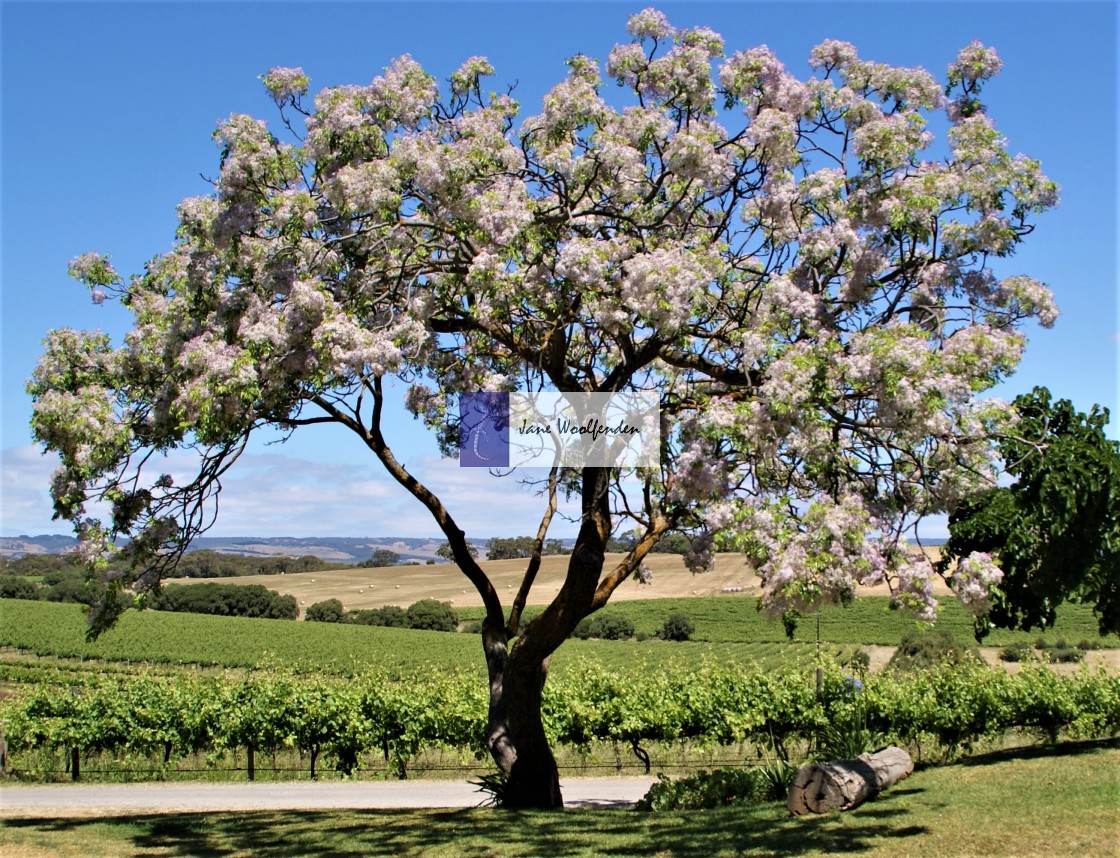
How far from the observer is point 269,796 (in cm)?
1969

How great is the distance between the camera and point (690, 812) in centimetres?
1293

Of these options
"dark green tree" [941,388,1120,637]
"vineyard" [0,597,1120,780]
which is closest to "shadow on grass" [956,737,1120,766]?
"vineyard" [0,597,1120,780]

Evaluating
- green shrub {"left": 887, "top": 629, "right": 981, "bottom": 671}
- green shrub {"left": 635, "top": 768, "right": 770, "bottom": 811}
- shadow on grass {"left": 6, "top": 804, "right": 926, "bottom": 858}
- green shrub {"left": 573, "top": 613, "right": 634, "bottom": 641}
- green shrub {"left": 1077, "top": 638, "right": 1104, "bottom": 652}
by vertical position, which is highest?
shadow on grass {"left": 6, "top": 804, "right": 926, "bottom": 858}

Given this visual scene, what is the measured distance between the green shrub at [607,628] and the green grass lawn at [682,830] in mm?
54821

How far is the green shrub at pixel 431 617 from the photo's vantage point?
72.6 m

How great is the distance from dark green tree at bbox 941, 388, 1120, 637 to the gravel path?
8.83 meters

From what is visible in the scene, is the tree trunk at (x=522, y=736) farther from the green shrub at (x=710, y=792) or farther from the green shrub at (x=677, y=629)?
the green shrub at (x=677, y=629)

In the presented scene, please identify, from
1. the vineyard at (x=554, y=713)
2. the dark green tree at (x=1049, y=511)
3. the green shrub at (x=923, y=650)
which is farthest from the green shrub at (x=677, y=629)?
the dark green tree at (x=1049, y=511)

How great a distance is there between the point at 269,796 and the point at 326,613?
5802 cm

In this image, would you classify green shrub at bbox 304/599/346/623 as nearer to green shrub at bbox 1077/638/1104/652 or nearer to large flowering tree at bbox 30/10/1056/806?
green shrub at bbox 1077/638/1104/652

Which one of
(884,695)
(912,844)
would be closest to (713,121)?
(912,844)

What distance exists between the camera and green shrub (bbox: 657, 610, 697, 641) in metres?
65.8

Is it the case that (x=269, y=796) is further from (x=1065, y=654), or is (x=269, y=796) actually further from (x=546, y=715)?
(x=1065, y=654)

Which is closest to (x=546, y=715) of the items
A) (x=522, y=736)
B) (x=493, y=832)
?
(x=522, y=736)
